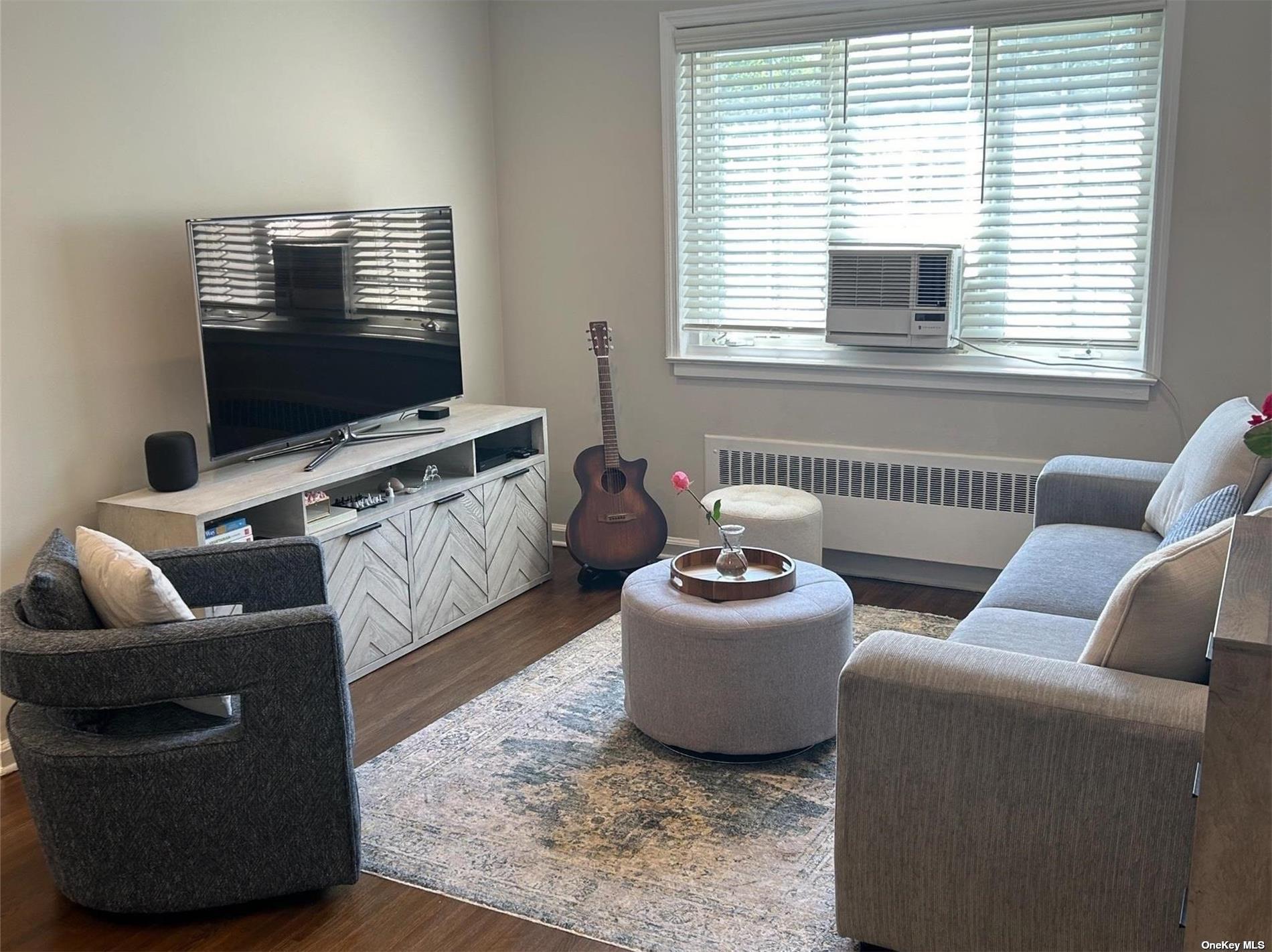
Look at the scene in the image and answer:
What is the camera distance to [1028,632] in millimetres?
2693

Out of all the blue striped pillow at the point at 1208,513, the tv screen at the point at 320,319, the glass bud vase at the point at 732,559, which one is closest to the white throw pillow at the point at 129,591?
the tv screen at the point at 320,319

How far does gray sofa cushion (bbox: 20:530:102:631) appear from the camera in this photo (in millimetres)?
2352

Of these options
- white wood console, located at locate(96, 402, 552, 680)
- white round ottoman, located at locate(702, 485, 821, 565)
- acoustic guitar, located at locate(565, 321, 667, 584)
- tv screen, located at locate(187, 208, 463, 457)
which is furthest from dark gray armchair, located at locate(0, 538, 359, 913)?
acoustic guitar, located at locate(565, 321, 667, 584)

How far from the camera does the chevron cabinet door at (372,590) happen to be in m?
3.58

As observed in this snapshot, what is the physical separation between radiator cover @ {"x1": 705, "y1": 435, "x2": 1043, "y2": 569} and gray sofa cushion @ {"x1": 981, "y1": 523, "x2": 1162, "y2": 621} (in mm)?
606

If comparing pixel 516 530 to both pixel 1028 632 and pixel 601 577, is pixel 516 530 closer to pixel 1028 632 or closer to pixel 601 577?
pixel 601 577

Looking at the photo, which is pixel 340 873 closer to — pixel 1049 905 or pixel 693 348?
pixel 1049 905

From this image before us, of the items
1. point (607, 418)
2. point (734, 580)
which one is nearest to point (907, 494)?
point (607, 418)

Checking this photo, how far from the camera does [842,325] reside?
4.41 metres

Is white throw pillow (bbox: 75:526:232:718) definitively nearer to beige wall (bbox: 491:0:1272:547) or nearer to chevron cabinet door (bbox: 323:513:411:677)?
chevron cabinet door (bbox: 323:513:411:677)

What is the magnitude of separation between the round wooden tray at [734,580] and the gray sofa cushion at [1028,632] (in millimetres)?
526

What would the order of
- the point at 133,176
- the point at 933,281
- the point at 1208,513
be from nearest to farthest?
the point at 1208,513 → the point at 133,176 → the point at 933,281

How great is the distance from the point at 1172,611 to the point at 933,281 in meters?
2.41

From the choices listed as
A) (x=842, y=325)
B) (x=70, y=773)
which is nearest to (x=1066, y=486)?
(x=842, y=325)
